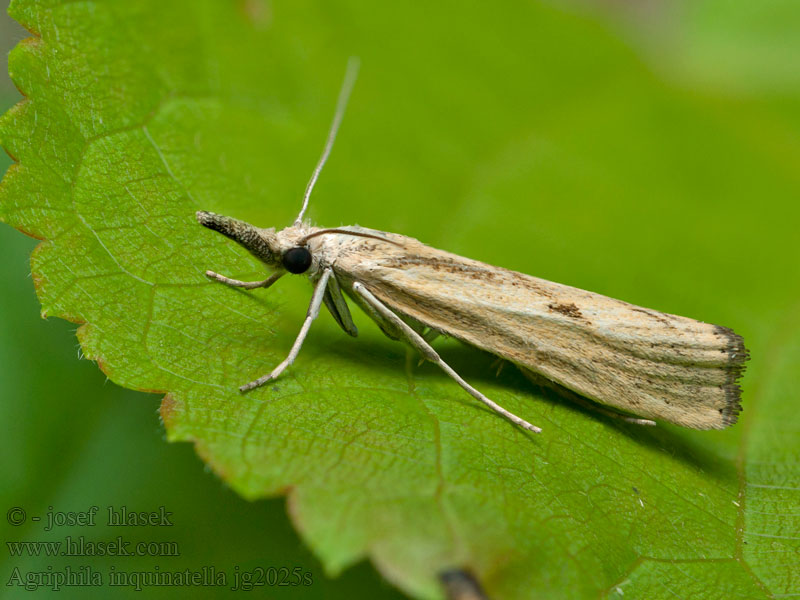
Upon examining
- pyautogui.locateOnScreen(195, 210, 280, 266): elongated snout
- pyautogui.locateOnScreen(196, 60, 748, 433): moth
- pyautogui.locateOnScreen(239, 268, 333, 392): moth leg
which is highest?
pyautogui.locateOnScreen(196, 60, 748, 433): moth

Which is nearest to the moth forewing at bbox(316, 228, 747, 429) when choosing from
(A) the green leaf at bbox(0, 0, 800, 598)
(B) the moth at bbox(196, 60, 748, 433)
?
(B) the moth at bbox(196, 60, 748, 433)

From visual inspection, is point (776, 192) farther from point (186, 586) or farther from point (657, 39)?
point (186, 586)

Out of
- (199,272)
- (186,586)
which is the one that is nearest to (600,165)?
(199,272)

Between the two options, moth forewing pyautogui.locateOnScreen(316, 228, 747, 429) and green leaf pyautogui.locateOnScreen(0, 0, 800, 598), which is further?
moth forewing pyautogui.locateOnScreen(316, 228, 747, 429)

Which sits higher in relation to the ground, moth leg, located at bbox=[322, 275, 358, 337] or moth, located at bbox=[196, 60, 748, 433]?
moth, located at bbox=[196, 60, 748, 433]

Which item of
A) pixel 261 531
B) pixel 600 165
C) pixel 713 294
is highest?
pixel 600 165

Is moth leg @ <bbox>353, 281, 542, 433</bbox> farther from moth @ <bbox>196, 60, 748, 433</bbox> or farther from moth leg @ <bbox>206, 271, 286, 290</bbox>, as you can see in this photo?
moth leg @ <bbox>206, 271, 286, 290</bbox>

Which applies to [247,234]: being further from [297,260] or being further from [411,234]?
[411,234]

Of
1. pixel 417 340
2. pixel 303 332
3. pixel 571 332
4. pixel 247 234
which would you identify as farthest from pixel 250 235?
pixel 571 332
